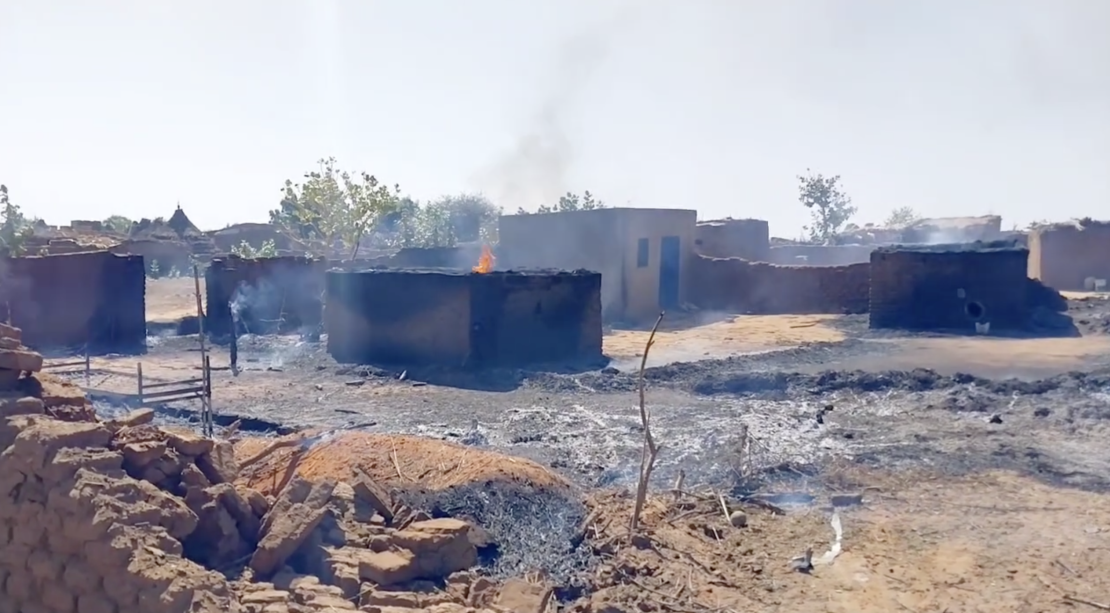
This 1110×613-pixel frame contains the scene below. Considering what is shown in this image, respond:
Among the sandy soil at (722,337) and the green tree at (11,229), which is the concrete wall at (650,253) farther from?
the green tree at (11,229)

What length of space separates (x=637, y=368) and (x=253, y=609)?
38.9 feet

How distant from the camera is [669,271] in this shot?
2836 cm

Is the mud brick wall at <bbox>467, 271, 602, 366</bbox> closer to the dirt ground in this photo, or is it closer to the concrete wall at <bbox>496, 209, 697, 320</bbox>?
the dirt ground

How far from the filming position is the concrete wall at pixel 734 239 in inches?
1315

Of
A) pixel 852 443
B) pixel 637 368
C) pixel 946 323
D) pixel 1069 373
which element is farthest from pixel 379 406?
pixel 946 323

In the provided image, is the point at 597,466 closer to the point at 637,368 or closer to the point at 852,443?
the point at 852,443

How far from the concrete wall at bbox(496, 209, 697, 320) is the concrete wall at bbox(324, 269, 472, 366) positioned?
7927mm

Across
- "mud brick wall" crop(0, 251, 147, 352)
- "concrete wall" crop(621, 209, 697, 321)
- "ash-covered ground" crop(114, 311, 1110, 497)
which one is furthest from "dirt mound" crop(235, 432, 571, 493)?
"concrete wall" crop(621, 209, 697, 321)

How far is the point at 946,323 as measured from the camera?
835 inches

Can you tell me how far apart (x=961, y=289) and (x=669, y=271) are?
30.2 feet

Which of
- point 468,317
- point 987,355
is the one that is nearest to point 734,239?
point 987,355

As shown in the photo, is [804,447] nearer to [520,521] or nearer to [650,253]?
[520,521]

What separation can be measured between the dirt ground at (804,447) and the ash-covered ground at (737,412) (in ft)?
0.15

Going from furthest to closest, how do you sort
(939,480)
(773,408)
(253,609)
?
(773,408) < (939,480) < (253,609)
